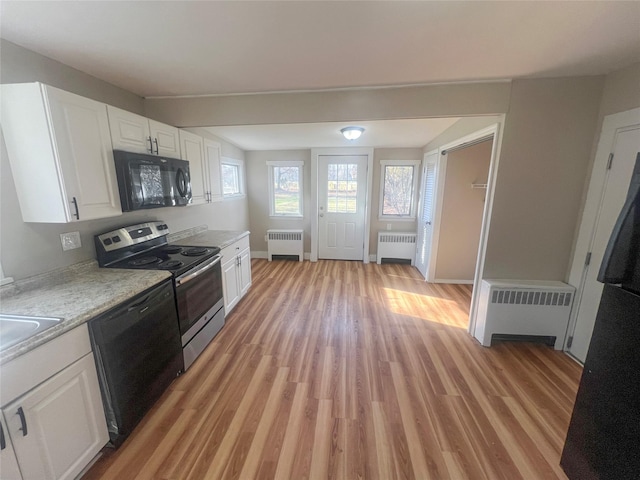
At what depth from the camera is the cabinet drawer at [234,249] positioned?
277 centimetres

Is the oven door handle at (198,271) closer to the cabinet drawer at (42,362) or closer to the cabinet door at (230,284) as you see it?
the cabinet door at (230,284)

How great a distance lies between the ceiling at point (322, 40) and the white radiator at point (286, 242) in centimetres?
313

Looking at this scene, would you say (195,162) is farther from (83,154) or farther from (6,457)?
(6,457)

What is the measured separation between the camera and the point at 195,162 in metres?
2.74

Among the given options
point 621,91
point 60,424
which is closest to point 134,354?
point 60,424

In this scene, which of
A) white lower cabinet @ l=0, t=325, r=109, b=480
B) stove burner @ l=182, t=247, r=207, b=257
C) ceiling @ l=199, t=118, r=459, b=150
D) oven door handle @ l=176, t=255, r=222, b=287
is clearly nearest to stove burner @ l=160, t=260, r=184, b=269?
oven door handle @ l=176, t=255, r=222, b=287

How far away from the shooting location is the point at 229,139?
407 cm

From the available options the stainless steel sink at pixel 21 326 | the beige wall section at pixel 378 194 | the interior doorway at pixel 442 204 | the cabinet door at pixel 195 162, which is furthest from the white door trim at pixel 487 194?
the stainless steel sink at pixel 21 326

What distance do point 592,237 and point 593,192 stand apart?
0.37 metres

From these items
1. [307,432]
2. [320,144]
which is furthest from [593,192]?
[320,144]

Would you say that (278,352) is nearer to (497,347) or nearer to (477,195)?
(497,347)

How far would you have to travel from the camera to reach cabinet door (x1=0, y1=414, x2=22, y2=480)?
3.18 feet

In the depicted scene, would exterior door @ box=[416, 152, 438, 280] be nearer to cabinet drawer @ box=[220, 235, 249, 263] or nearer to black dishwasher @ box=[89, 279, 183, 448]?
cabinet drawer @ box=[220, 235, 249, 263]

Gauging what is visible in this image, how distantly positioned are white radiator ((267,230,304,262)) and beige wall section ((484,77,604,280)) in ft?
11.1
